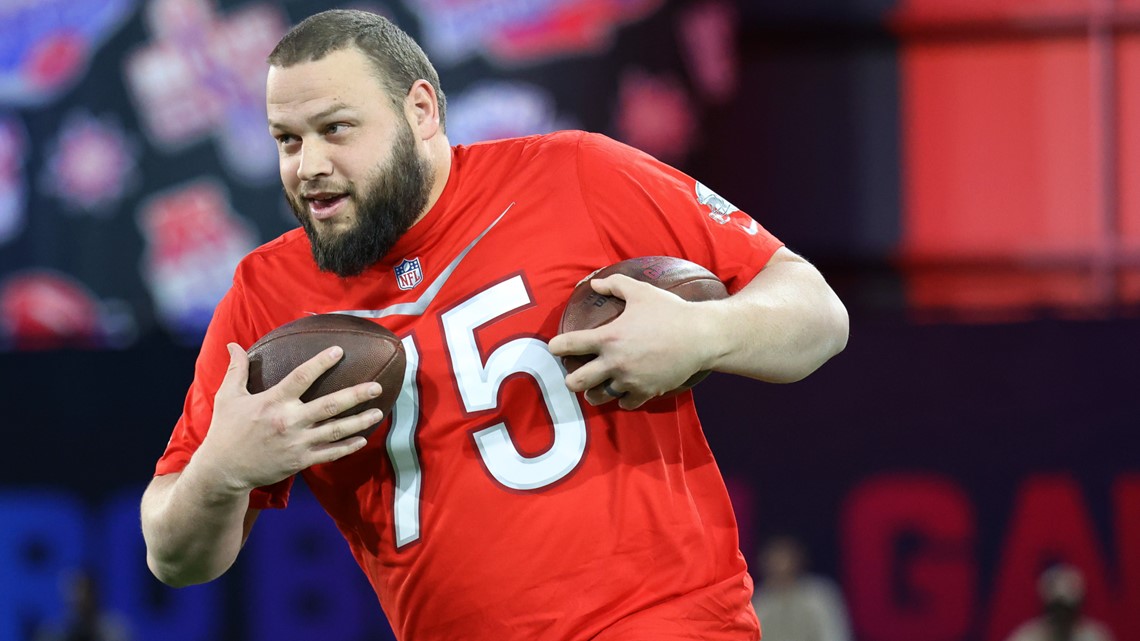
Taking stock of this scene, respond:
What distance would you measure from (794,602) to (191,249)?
3528mm

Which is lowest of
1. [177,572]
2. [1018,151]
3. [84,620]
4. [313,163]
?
[84,620]

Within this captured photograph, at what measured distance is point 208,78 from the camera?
718 cm

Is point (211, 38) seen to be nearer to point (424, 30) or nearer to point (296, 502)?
point (424, 30)

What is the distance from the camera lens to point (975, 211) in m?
7.87

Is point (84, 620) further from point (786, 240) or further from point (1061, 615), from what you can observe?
point (1061, 615)

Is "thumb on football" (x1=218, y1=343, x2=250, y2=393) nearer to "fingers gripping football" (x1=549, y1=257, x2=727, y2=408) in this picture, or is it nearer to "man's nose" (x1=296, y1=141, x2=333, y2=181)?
"man's nose" (x1=296, y1=141, x2=333, y2=181)

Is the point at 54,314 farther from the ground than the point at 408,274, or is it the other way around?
the point at 408,274

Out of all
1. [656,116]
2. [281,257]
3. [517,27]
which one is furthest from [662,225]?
[656,116]

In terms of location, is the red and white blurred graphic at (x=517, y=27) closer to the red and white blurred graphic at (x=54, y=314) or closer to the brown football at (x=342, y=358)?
the red and white blurred graphic at (x=54, y=314)

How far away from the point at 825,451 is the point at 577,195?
14.8 feet

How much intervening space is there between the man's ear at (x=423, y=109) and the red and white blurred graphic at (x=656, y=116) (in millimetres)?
4644

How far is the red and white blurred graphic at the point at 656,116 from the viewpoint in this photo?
24.1ft

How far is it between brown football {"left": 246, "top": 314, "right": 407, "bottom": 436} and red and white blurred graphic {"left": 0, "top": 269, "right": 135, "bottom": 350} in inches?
202

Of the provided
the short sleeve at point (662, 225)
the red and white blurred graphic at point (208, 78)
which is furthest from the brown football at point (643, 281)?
the red and white blurred graphic at point (208, 78)
